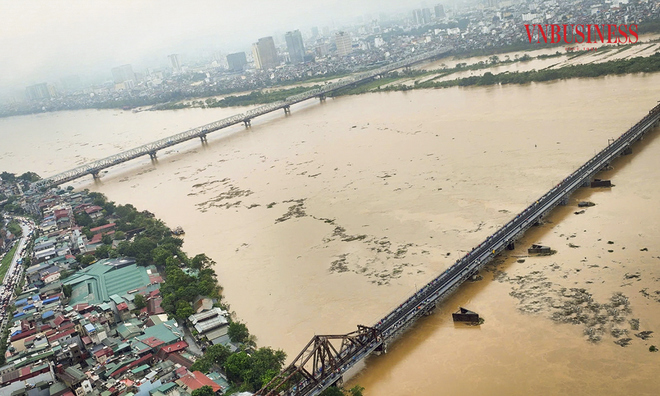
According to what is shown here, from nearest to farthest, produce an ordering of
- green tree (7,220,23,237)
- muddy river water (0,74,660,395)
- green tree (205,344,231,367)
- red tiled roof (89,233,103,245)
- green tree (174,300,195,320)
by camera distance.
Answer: muddy river water (0,74,660,395) < green tree (205,344,231,367) < green tree (174,300,195,320) < red tiled roof (89,233,103,245) < green tree (7,220,23,237)

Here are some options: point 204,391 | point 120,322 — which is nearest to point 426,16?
point 120,322

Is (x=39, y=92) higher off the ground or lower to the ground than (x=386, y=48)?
higher

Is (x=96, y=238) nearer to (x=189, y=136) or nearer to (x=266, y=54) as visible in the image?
(x=189, y=136)

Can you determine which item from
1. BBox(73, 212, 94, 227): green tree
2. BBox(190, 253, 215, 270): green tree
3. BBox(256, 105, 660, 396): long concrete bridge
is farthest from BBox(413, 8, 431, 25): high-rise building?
BBox(190, 253, 215, 270): green tree

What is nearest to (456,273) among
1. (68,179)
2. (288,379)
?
(288,379)

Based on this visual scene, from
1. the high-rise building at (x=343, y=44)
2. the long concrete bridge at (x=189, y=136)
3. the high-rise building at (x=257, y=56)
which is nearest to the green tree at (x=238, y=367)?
the long concrete bridge at (x=189, y=136)

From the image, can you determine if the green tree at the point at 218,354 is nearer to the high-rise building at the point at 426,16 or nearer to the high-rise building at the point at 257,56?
the high-rise building at the point at 257,56

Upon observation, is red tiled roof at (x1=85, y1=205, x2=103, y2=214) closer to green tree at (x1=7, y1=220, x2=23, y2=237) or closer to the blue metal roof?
green tree at (x1=7, y1=220, x2=23, y2=237)
